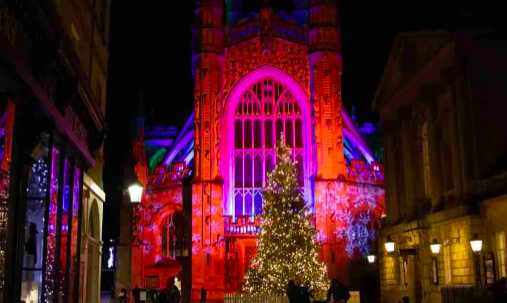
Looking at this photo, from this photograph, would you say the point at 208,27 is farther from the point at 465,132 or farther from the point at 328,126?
the point at 465,132

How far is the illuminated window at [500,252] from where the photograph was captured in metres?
20.4

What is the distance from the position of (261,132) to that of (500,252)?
23.3 m

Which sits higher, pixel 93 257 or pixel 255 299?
pixel 93 257

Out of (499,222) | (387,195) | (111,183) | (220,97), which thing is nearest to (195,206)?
(220,97)

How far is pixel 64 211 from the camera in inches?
522

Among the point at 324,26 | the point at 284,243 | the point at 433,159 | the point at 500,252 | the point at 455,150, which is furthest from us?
the point at 324,26

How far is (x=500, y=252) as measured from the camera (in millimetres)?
20656

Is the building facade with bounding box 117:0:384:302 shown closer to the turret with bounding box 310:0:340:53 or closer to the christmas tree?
the turret with bounding box 310:0:340:53

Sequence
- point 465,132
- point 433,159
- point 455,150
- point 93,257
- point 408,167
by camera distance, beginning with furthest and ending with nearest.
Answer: point 408,167 → point 433,159 → point 455,150 → point 465,132 → point 93,257

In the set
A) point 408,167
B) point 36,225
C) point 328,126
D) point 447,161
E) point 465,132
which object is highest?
point 328,126

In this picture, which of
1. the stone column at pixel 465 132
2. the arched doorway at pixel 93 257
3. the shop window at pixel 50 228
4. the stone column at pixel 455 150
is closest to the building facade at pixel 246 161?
the stone column at pixel 455 150

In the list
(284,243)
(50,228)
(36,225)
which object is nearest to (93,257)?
(50,228)

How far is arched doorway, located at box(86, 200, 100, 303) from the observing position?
21.3 metres

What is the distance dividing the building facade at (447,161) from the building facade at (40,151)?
11.0 m
